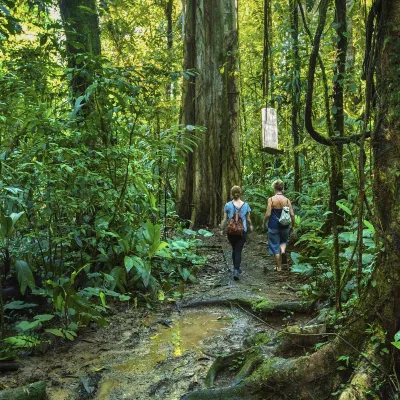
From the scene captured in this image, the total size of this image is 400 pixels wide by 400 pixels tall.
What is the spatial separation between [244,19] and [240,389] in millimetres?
16285

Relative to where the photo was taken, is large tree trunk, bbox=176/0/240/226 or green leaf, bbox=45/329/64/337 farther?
large tree trunk, bbox=176/0/240/226

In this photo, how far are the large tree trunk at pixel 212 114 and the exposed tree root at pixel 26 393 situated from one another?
7.28m

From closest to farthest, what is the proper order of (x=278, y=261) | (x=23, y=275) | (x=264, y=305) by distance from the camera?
(x=23, y=275) → (x=264, y=305) → (x=278, y=261)

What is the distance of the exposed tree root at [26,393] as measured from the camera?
3.56 meters

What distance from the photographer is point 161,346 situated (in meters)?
4.93

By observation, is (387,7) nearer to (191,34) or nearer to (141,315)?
(141,315)

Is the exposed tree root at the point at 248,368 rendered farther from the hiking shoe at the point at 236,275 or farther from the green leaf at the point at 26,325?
the hiking shoe at the point at 236,275

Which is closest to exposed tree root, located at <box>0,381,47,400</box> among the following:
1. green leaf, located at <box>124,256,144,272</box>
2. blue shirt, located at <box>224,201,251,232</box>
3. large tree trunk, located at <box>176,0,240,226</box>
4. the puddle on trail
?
the puddle on trail

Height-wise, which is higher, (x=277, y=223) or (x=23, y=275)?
(x=277, y=223)

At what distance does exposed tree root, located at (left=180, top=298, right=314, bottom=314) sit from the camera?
18.1 feet

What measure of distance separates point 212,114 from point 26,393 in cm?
838

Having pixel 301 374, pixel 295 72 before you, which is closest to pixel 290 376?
pixel 301 374

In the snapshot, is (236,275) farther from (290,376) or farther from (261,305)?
(290,376)

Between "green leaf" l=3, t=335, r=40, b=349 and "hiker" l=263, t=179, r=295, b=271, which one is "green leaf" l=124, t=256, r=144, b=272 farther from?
"hiker" l=263, t=179, r=295, b=271
